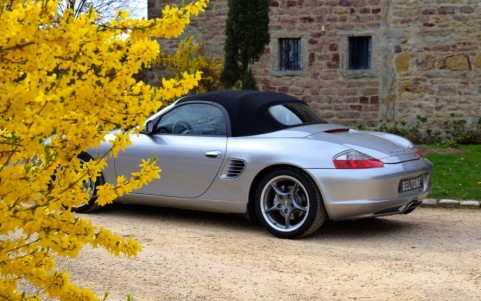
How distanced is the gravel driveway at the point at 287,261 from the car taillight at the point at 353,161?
695 mm

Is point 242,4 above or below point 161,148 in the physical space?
above

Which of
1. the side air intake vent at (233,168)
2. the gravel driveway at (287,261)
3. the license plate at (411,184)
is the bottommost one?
the gravel driveway at (287,261)

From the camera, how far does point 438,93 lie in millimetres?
17641

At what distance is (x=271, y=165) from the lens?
26.7ft

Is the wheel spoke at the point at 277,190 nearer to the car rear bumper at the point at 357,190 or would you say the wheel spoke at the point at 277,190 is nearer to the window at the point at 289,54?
the car rear bumper at the point at 357,190

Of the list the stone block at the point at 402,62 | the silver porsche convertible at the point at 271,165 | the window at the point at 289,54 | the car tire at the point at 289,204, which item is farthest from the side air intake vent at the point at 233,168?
the window at the point at 289,54

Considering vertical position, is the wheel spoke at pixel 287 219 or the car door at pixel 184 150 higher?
the car door at pixel 184 150

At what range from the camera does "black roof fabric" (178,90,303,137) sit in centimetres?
859

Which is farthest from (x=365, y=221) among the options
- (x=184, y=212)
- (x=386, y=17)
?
(x=386, y=17)

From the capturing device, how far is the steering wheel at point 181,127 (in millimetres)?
8961

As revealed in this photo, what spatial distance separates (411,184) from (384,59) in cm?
1030

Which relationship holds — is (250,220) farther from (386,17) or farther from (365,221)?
(386,17)

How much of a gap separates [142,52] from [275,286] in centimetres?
328

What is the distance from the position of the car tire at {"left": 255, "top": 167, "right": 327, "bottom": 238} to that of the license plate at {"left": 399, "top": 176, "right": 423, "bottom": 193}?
0.79 m
